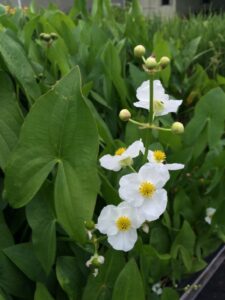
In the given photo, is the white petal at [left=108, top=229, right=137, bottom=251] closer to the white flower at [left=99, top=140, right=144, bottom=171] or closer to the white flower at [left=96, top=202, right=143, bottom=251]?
the white flower at [left=96, top=202, right=143, bottom=251]

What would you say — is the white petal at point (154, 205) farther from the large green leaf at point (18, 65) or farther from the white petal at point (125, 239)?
the large green leaf at point (18, 65)

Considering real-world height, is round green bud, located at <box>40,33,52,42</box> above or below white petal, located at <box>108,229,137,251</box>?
above

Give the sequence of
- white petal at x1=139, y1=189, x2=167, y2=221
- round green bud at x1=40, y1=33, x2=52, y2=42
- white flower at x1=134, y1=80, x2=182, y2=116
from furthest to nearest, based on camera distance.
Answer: round green bud at x1=40, y1=33, x2=52, y2=42 → white flower at x1=134, y1=80, x2=182, y2=116 → white petal at x1=139, y1=189, x2=167, y2=221

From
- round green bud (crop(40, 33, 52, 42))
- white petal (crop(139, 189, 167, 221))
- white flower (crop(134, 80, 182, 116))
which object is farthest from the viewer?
round green bud (crop(40, 33, 52, 42))

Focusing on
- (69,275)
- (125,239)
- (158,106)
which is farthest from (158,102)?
(69,275)

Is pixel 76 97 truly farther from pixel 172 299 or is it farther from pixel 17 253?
pixel 172 299

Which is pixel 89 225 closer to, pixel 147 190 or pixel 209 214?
pixel 147 190

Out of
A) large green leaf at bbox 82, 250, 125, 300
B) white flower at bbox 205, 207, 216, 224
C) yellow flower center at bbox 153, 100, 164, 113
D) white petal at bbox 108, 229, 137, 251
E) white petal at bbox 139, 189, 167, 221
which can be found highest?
yellow flower center at bbox 153, 100, 164, 113

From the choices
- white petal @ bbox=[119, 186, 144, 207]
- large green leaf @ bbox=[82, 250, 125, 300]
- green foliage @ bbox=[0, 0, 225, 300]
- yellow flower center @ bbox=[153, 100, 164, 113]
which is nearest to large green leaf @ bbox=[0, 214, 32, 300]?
green foliage @ bbox=[0, 0, 225, 300]
